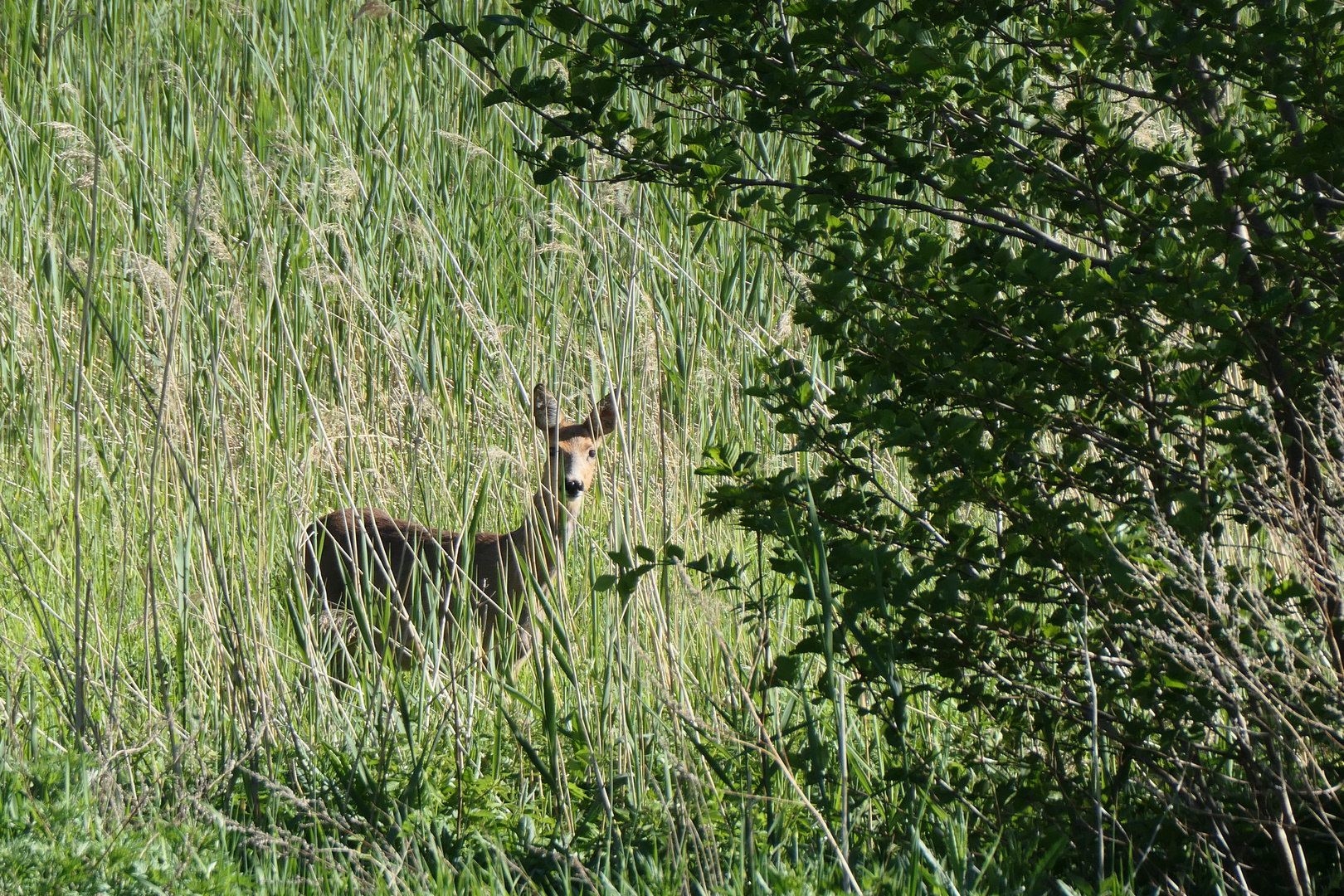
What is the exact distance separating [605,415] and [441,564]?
1875 mm

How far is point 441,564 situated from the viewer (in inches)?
138

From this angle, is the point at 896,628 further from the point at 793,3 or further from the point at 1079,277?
the point at 793,3

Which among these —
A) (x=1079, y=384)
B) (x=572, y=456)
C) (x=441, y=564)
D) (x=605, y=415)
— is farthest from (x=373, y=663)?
(x=572, y=456)

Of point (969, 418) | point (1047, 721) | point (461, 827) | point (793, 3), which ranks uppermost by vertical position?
point (793, 3)

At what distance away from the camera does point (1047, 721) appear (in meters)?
2.55

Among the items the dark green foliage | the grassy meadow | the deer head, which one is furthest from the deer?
the dark green foliage

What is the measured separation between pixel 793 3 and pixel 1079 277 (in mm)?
726

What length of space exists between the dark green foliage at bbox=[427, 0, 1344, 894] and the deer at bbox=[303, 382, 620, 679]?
810 millimetres

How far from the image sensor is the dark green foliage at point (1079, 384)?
2.24m

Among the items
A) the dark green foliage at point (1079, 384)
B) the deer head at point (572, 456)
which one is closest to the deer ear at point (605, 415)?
the deer head at point (572, 456)

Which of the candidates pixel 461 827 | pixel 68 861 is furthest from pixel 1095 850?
pixel 68 861

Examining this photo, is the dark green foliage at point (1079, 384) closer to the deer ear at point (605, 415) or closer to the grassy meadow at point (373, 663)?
the grassy meadow at point (373, 663)

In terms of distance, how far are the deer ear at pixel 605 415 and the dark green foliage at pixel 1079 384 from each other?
0.36 meters

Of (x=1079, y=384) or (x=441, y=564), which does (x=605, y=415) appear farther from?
(x=1079, y=384)
